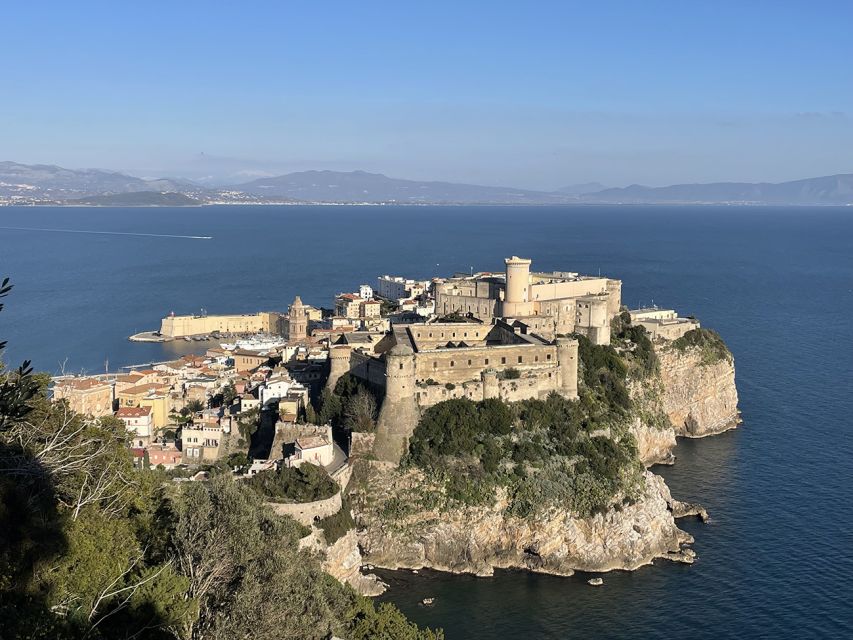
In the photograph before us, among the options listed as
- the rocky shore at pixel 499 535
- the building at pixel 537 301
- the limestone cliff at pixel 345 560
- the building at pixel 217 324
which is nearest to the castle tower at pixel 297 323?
the building at pixel 217 324

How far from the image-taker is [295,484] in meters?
26.7

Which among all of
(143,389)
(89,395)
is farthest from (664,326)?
(89,395)

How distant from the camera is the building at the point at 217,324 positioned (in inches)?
2489

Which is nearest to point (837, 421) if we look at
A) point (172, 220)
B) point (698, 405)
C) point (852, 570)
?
point (698, 405)

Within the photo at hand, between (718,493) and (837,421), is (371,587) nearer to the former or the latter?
(718,493)

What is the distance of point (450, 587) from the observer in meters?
26.6

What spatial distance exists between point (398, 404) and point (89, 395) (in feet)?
47.8

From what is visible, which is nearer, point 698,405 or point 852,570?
point 852,570

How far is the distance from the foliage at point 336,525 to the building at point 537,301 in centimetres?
1467

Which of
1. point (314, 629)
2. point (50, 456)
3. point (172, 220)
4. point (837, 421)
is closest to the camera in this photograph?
point (50, 456)

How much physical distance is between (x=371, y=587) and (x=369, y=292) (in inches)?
1705

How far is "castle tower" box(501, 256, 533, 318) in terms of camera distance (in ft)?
131

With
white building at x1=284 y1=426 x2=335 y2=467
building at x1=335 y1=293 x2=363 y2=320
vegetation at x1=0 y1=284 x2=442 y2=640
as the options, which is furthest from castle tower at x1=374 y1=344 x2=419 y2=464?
building at x1=335 y1=293 x2=363 y2=320

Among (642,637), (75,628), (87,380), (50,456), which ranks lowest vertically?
(642,637)
